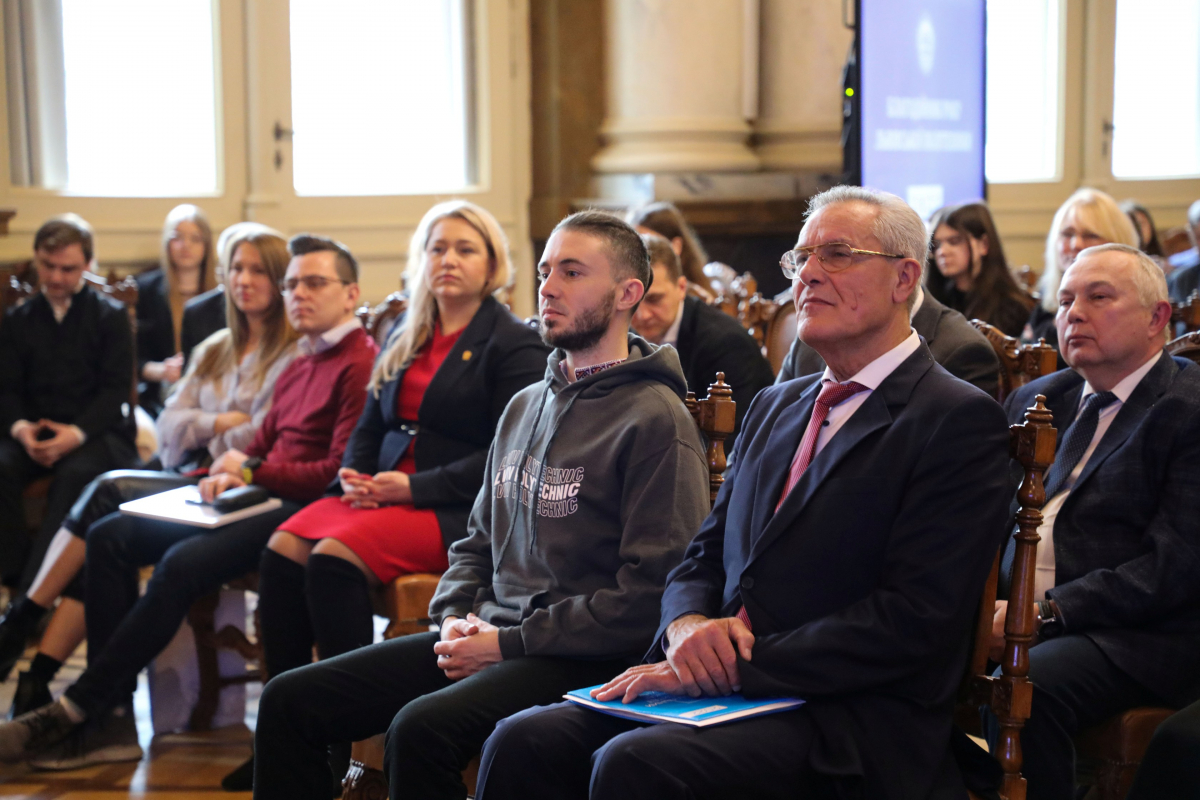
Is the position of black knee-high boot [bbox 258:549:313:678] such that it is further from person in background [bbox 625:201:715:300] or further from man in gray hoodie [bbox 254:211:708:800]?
person in background [bbox 625:201:715:300]

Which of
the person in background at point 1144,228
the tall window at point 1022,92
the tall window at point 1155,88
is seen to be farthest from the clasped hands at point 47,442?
the tall window at point 1155,88

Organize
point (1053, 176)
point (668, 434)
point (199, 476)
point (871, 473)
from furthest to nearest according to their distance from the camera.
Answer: point (1053, 176), point (199, 476), point (668, 434), point (871, 473)

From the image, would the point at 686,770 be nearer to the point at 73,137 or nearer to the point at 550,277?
the point at 550,277

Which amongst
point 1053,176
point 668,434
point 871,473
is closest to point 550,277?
point 668,434

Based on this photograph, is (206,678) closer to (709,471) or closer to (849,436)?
(709,471)

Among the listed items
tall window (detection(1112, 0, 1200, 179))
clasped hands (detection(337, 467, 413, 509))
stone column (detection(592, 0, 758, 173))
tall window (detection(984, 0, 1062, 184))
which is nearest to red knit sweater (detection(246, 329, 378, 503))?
clasped hands (detection(337, 467, 413, 509))

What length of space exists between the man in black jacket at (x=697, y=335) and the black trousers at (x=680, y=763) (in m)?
1.59

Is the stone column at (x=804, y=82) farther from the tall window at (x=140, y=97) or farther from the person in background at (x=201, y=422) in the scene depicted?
the person in background at (x=201, y=422)

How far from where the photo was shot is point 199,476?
3.51m

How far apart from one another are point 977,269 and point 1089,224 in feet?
1.61

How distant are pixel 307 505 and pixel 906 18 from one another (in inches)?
155

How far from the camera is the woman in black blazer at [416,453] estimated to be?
278 cm

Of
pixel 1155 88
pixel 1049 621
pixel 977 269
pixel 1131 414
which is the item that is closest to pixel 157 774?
pixel 1049 621

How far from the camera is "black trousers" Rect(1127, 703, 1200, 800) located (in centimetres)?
176
